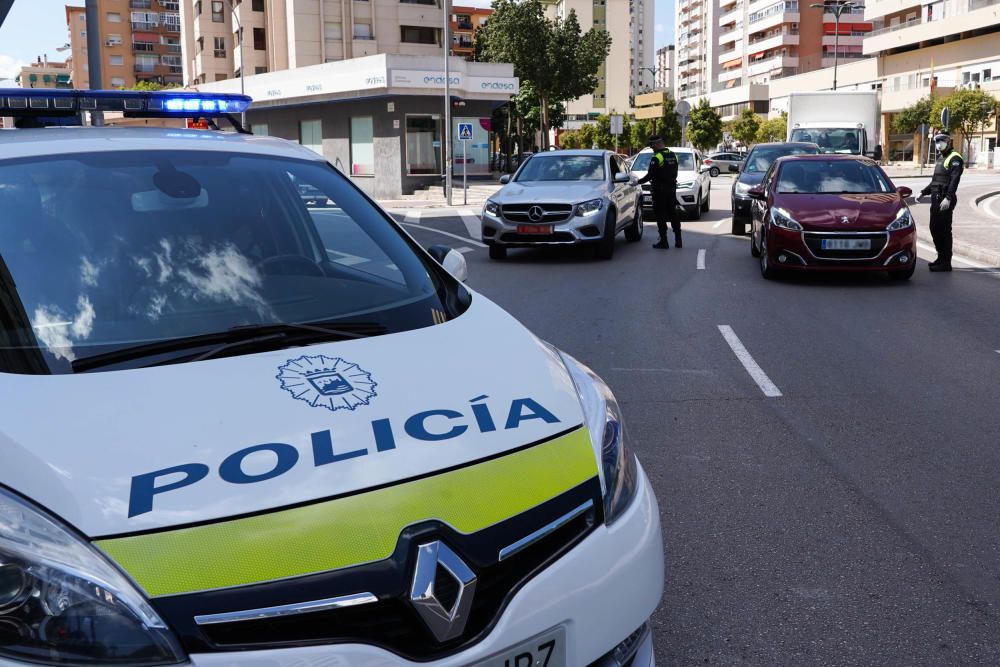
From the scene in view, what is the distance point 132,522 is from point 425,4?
6497 cm

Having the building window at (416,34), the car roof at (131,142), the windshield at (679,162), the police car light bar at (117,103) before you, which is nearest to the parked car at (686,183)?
the windshield at (679,162)

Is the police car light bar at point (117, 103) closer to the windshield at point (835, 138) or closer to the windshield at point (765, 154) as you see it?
the windshield at point (765, 154)

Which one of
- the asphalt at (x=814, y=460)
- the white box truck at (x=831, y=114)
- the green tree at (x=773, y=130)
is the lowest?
the asphalt at (x=814, y=460)

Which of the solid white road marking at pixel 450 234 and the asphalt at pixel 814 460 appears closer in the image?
the asphalt at pixel 814 460

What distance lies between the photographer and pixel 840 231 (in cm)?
1249

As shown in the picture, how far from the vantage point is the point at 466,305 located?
11.1ft

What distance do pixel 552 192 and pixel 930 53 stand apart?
73104mm

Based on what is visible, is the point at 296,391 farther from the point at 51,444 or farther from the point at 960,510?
the point at 960,510

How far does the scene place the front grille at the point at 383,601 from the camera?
188cm

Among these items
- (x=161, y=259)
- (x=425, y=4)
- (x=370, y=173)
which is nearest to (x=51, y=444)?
(x=161, y=259)

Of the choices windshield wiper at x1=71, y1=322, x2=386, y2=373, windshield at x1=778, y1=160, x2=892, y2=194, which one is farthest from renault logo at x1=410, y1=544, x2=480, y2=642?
windshield at x1=778, y1=160, x2=892, y2=194

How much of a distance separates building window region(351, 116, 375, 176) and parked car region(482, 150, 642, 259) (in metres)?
26.1

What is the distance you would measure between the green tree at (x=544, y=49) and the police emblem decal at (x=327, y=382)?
49243 mm

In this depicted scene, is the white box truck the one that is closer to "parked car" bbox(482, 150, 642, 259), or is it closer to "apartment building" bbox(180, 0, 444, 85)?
"parked car" bbox(482, 150, 642, 259)
